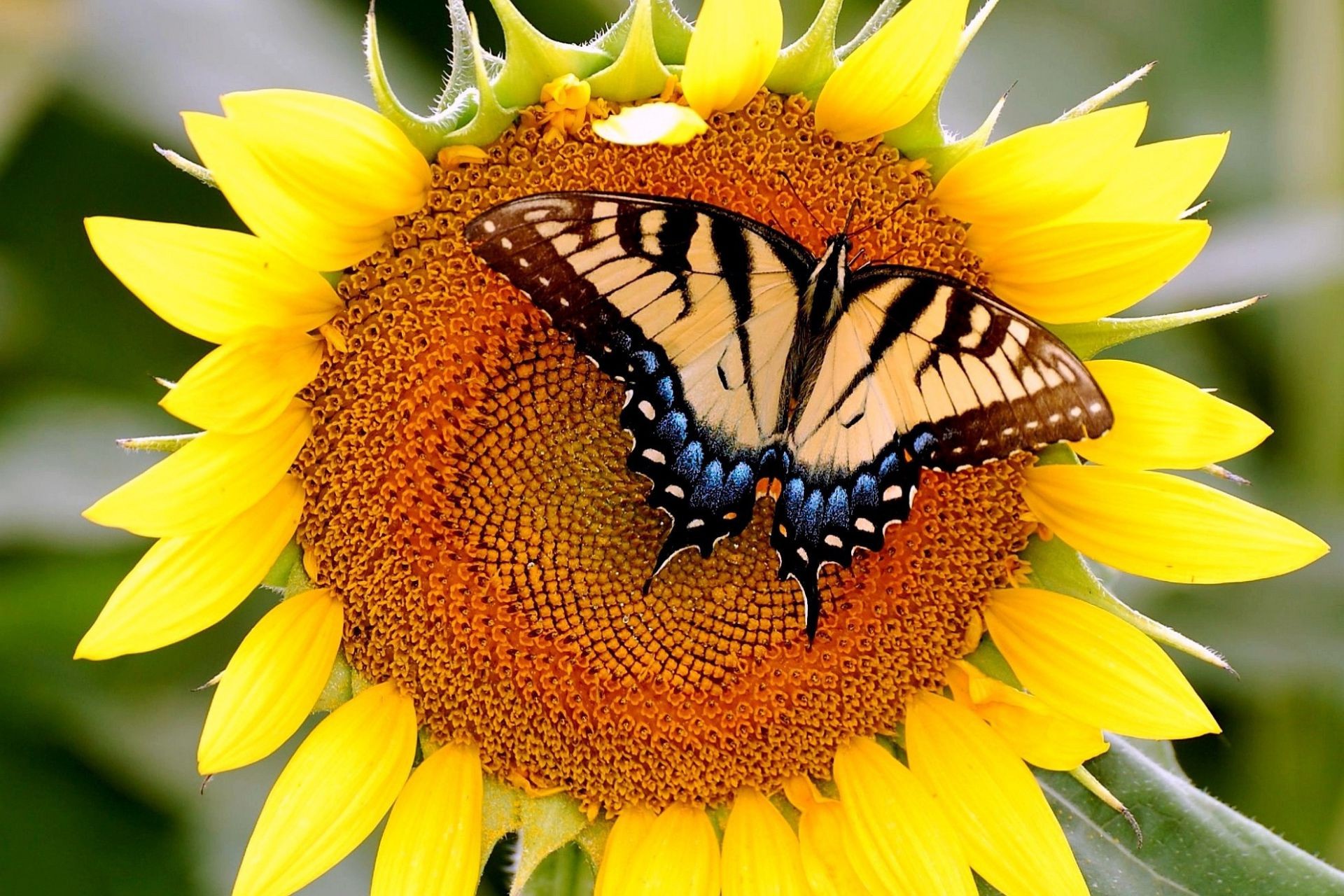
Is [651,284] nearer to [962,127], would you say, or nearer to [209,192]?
[962,127]

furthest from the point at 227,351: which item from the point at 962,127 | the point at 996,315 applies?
the point at 962,127

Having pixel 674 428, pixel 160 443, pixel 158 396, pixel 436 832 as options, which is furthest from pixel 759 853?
pixel 158 396

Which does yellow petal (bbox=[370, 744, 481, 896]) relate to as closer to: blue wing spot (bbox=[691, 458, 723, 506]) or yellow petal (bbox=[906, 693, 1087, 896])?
blue wing spot (bbox=[691, 458, 723, 506])

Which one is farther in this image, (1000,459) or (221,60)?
(221,60)

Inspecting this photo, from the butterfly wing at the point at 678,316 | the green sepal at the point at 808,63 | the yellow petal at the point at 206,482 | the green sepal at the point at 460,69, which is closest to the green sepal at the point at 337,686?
the yellow petal at the point at 206,482

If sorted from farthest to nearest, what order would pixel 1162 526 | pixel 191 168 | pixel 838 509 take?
1. pixel 1162 526
2. pixel 838 509
3. pixel 191 168

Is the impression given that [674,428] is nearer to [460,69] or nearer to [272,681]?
[460,69]

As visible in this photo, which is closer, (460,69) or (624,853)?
(460,69)
